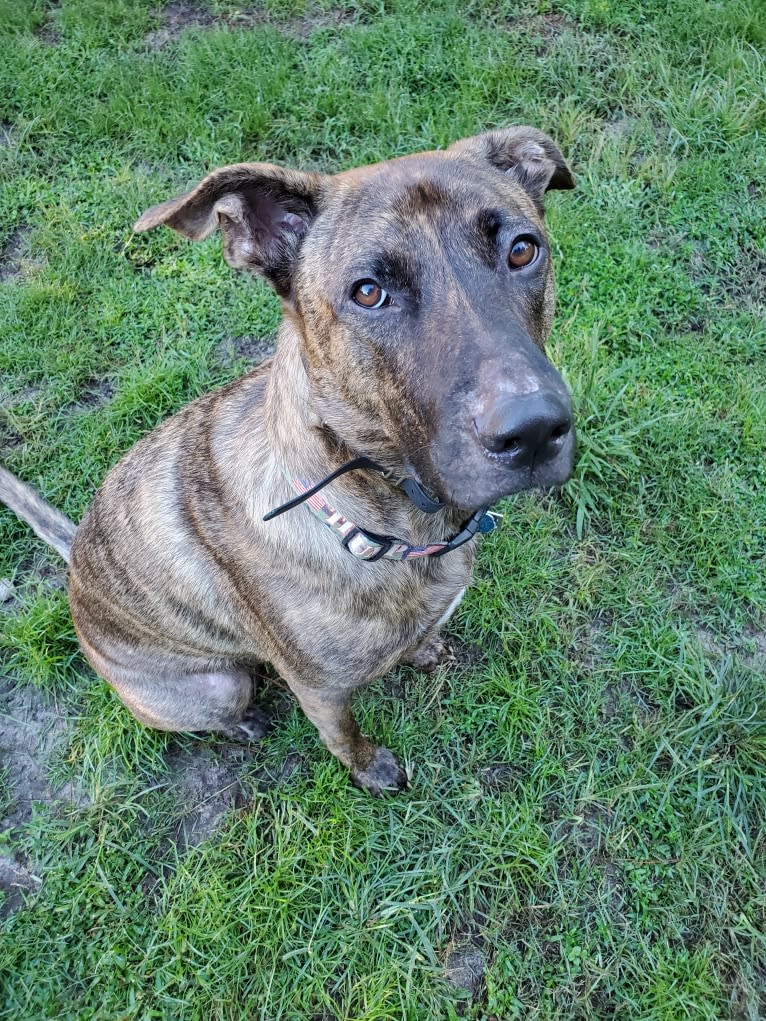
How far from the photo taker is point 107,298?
4.69 m

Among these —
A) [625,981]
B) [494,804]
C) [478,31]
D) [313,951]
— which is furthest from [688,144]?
[313,951]

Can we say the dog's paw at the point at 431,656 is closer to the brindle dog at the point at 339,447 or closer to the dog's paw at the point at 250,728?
the brindle dog at the point at 339,447

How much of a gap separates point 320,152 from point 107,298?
1.78 m

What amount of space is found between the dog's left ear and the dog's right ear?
2.17 feet

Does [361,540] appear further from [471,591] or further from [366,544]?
[471,591]

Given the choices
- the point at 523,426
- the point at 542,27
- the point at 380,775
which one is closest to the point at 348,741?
the point at 380,775

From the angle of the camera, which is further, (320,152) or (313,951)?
(320,152)

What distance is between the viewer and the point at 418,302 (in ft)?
6.97

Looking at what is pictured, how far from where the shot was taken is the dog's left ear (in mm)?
2672

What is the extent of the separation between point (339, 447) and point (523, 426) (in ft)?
2.42

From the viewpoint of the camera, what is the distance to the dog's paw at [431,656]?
3.66 m

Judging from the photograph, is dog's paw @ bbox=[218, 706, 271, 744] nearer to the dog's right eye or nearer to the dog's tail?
the dog's tail

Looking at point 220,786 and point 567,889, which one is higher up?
point 220,786

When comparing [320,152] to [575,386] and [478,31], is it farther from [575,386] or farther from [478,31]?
[575,386]
